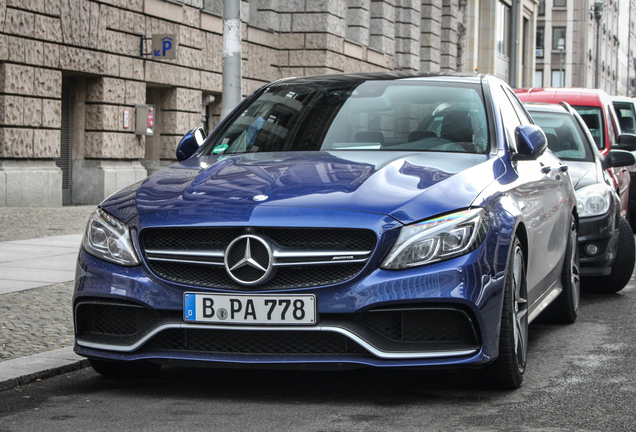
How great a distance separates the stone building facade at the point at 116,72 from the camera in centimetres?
1656

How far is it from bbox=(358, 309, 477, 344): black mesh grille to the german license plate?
9.1 inches

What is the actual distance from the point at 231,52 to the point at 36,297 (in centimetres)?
398

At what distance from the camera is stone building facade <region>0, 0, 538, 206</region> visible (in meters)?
16.6

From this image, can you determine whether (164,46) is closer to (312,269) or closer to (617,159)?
(617,159)

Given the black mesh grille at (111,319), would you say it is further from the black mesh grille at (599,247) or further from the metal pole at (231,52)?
the metal pole at (231,52)

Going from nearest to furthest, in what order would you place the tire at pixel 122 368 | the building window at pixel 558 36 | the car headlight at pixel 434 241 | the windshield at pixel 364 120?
the car headlight at pixel 434 241
the tire at pixel 122 368
the windshield at pixel 364 120
the building window at pixel 558 36

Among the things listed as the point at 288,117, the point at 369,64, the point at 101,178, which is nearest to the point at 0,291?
the point at 288,117

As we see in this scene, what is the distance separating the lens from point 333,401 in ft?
14.7

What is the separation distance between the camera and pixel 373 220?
423 centimetres

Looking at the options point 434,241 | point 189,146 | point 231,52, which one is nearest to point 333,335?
point 434,241

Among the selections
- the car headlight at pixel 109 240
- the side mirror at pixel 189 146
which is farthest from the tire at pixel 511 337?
the side mirror at pixel 189 146

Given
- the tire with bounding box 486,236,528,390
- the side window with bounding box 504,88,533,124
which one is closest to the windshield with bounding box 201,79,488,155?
the side window with bounding box 504,88,533,124

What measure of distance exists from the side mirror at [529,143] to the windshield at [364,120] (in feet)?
0.73

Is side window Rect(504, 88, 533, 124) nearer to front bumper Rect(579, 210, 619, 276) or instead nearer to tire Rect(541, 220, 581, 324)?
→ tire Rect(541, 220, 581, 324)
